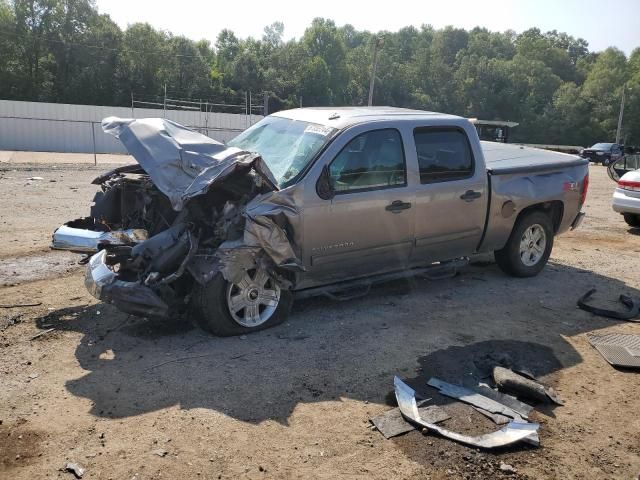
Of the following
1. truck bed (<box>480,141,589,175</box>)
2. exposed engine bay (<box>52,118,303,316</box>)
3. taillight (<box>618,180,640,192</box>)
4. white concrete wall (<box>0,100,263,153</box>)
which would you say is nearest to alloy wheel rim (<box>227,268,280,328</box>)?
exposed engine bay (<box>52,118,303,316</box>)

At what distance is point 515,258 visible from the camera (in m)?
7.27

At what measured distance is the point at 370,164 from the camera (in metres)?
5.72

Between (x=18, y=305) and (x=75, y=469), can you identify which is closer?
(x=75, y=469)

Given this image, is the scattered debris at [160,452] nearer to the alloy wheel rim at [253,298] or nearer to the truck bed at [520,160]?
the alloy wheel rim at [253,298]

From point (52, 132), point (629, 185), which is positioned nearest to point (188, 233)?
point (629, 185)

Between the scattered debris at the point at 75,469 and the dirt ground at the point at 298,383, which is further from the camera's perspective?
the dirt ground at the point at 298,383

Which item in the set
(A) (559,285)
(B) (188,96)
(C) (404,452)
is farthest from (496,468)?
(B) (188,96)

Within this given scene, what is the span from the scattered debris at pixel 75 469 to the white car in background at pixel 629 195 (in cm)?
1047

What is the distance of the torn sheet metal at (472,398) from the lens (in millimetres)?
4055

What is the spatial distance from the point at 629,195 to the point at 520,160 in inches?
190

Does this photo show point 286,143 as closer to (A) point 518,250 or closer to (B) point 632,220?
(A) point 518,250

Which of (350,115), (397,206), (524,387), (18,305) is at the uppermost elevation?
(350,115)

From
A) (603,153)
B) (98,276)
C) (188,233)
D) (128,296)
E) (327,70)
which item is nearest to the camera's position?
(128,296)

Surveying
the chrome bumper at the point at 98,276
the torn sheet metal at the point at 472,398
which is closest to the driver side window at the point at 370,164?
the torn sheet metal at the point at 472,398
